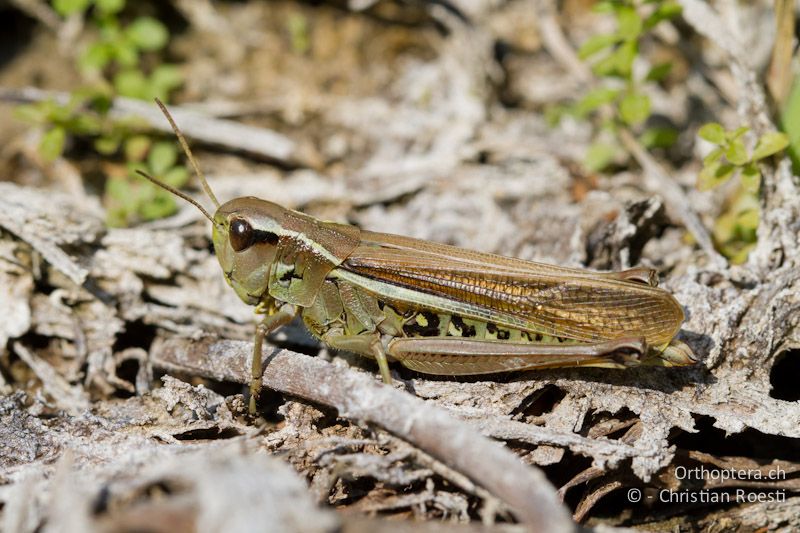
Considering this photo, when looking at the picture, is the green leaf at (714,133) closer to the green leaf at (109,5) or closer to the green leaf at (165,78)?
the green leaf at (165,78)

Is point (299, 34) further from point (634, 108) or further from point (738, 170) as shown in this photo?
point (738, 170)

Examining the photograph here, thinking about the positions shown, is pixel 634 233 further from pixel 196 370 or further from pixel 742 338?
pixel 196 370

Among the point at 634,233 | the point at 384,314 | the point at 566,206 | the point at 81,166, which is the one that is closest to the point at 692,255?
the point at 634,233

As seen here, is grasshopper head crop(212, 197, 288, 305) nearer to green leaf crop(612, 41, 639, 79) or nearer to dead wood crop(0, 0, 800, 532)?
dead wood crop(0, 0, 800, 532)

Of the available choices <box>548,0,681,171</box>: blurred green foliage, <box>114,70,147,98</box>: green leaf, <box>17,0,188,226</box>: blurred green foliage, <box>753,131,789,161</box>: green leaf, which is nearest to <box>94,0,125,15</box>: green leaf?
<box>17,0,188,226</box>: blurred green foliage

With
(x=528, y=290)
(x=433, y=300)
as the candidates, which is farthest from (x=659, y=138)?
(x=433, y=300)
